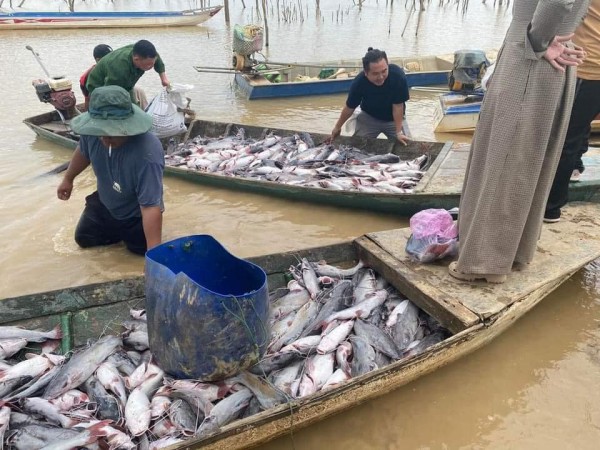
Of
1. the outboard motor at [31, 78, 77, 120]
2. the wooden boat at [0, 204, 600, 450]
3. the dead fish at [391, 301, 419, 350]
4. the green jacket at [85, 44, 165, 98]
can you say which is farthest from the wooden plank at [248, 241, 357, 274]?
the outboard motor at [31, 78, 77, 120]

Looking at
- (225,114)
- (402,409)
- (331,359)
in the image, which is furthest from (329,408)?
(225,114)

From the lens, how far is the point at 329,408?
3.21 m

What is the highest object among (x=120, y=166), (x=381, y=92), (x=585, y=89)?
(x=585, y=89)

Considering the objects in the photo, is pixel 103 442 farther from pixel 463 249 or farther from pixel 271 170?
pixel 271 170

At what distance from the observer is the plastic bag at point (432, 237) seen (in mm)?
4328

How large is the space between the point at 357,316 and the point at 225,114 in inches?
402

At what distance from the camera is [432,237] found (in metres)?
4.35

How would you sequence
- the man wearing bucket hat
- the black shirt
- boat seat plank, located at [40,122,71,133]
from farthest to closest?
boat seat plank, located at [40,122,71,133]
the black shirt
the man wearing bucket hat

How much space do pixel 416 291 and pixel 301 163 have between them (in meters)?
4.14

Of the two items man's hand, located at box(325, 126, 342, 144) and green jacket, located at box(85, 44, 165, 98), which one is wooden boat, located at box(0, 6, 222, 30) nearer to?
green jacket, located at box(85, 44, 165, 98)

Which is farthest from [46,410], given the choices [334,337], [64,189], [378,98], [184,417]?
[378,98]

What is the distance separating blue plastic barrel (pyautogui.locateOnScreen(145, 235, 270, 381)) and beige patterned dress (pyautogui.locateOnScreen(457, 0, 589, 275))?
1.76 metres

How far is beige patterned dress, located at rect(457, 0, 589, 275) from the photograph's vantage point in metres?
3.09

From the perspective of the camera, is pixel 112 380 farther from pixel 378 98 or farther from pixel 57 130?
pixel 57 130
